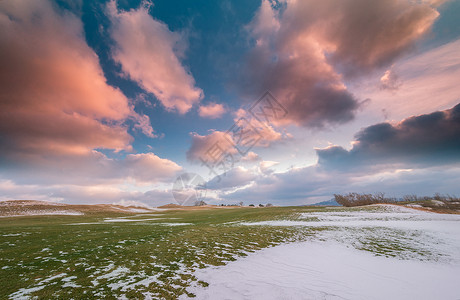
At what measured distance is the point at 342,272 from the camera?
401 inches

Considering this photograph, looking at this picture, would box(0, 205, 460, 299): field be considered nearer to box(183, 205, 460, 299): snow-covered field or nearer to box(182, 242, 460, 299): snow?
box(183, 205, 460, 299): snow-covered field

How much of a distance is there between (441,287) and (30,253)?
24213mm

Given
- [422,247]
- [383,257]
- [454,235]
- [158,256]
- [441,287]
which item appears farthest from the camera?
[454,235]

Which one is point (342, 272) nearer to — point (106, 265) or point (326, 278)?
point (326, 278)

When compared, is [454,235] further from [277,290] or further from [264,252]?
[277,290]

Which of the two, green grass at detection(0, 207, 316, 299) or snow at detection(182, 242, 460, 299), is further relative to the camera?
snow at detection(182, 242, 460, 299)

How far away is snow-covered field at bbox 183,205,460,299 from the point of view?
25.4ft

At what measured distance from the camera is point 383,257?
12820mm

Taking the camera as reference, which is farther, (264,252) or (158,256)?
(264,252)

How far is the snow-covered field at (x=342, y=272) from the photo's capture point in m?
7.75

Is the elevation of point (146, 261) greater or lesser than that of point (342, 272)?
greater

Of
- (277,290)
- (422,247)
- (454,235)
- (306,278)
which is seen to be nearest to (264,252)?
(306,278)


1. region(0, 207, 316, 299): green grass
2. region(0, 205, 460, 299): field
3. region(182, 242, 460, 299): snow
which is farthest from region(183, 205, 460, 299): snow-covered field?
region(0, 207, 316, 299): green grass

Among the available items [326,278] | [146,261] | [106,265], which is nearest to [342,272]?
[326,278]
